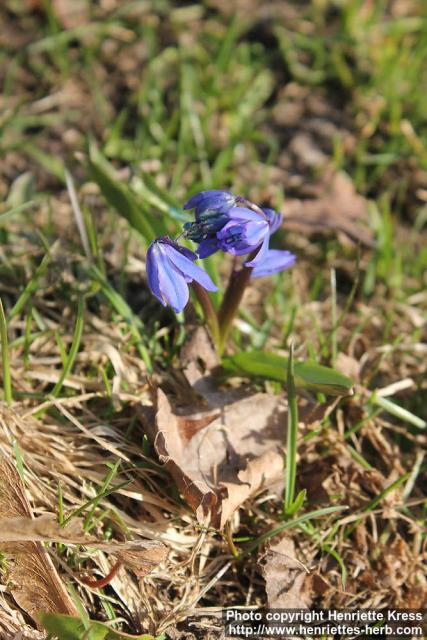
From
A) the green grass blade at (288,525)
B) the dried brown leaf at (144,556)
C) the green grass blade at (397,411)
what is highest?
the dried brown leaf at (144,556)

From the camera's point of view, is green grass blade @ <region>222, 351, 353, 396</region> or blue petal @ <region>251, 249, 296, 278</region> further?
blue petal @ <region>251, 249, 296, 278</region>

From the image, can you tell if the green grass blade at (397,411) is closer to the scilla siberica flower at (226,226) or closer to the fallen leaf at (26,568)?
the scilla siberica flower at (226,226)

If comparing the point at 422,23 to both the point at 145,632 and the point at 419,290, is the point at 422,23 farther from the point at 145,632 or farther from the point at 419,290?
the point at 145,632

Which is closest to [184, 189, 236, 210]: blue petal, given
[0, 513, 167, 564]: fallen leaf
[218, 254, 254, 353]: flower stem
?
[218, 254, 254, 353]: flower stem

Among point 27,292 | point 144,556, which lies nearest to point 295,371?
point 144,556

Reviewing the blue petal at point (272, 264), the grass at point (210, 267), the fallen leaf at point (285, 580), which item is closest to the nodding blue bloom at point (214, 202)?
the blue petal at point (272, 264)

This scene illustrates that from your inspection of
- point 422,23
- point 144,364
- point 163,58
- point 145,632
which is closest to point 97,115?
point 163,58

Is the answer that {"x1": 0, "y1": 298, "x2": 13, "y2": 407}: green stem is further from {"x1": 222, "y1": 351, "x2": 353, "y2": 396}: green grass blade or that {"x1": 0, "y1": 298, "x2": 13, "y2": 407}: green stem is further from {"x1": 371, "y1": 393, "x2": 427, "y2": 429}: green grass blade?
{"x1": 371, "y1": 393, "x2": 427, "y2": 429}: green grass blade
